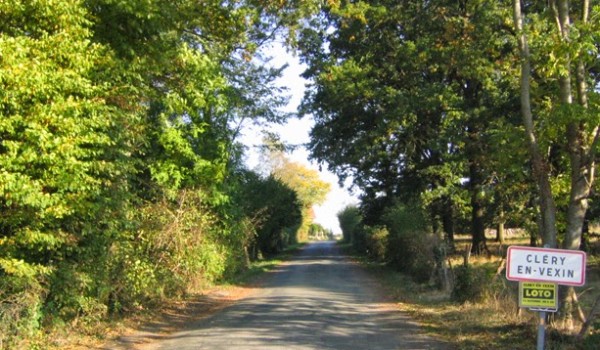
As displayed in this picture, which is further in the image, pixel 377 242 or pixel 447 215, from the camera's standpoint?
pixel 377 242

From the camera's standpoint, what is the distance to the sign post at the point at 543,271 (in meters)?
6.91

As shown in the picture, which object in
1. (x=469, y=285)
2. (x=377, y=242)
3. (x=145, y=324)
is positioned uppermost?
(x=377, y=242)

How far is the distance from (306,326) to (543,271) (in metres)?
6.43

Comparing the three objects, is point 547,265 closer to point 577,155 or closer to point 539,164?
point 539,164

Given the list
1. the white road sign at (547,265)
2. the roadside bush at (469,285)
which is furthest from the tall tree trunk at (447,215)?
the white road sign at (547,265)

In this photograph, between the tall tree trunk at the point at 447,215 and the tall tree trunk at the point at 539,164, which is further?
the tall tree trunk at the point at 447,215

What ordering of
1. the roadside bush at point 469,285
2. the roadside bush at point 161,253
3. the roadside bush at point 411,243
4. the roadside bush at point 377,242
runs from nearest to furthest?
the roadside bush at point 161,253 → the roadside bush at point 469,285 → the roadside bush at point 411,243 → the roadside bush at point 377,242

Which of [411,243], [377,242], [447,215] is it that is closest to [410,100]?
[411,243]

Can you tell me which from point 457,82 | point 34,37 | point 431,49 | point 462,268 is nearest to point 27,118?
point 34,37

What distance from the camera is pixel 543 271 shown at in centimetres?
698

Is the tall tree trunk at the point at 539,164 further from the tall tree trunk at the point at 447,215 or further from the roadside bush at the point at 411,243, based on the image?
the tall tree trunk at the point at 447,215

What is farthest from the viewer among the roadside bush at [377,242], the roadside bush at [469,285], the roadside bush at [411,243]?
the roadside bush at [377,242]

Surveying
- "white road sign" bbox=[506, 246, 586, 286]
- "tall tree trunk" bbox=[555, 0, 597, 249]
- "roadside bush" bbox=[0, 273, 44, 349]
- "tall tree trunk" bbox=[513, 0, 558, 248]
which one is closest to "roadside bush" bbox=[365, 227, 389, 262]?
"tall tree trunk" bbox=[513, 0, 558, 248]

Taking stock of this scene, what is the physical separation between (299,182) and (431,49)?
289 ft
